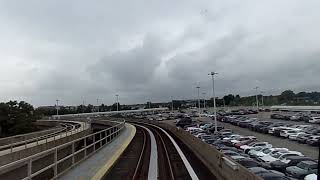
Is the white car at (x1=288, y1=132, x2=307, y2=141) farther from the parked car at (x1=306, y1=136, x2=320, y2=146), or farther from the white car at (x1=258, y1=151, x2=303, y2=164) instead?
the white car at (x1=258, y1=151, x2=303, y2=164)

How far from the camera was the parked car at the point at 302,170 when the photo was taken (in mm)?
25664

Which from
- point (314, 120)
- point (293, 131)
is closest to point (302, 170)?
point (293, 131)

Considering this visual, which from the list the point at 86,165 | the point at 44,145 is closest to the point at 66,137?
the point at 44,145

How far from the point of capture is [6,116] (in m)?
102

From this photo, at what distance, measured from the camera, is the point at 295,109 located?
158875 millimetres

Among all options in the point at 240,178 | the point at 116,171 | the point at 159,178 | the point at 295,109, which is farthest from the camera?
the point at 295,109

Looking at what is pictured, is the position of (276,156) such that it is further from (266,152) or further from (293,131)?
(293,131)

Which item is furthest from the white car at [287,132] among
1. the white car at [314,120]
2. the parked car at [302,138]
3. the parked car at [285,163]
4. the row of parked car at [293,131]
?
the parked car at [285,163]

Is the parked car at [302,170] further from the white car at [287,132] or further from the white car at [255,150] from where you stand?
the white car at [287,132]

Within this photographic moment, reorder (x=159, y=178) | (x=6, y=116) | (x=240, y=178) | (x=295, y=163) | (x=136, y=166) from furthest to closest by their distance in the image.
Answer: (x=6, y=116), (x=295, y=163), (x=136, y=166), (x=159, y=178), (x=240, y=178)

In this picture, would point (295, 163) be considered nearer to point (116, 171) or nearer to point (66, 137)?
point (116, 171)

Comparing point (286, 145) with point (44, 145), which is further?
point (286, 145)

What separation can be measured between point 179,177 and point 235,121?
88773mm

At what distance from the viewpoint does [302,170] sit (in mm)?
26844
